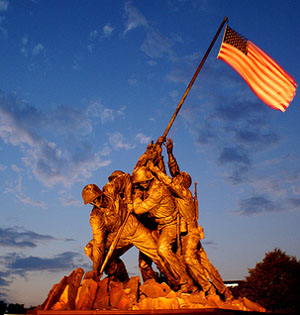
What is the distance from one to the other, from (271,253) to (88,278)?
11.7 m

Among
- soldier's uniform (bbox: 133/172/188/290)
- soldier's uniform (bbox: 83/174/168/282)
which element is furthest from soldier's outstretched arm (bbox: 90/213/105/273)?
soldier's uniform (bbox: 133/172/188/290)

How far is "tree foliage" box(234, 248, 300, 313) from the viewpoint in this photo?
1573cm

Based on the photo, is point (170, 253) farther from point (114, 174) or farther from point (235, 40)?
point (235, 40)

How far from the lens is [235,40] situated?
35.3 ft

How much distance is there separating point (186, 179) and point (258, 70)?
3891 mm

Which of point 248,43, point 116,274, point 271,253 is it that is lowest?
point 116,274

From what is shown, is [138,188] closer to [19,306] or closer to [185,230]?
[185,230]

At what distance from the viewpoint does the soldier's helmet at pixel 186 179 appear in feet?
36.0

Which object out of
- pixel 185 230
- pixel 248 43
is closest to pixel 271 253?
pixel 185 230

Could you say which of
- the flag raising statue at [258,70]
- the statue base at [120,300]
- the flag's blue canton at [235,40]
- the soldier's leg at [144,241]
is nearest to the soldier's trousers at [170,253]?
the soldier's leg at [144,241]

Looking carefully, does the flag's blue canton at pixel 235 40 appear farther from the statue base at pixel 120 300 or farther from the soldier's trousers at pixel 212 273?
the statue base at pixel 120 300

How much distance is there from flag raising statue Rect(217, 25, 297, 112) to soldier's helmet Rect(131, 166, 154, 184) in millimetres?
3922

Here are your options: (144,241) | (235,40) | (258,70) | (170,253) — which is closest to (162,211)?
(144,241)

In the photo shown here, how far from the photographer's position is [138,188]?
10688mm
